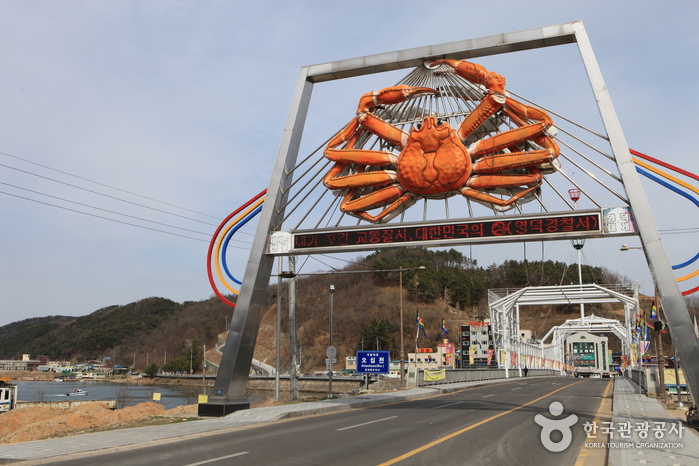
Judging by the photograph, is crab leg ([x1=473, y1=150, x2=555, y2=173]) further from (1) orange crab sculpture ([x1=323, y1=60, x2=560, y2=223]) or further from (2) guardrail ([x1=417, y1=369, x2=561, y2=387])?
(2) guardrail ([x1=417, y1=369, x2=561, y2=387])

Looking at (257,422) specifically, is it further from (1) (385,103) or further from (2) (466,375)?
(2) (466,375)

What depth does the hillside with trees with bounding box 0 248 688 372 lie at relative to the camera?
122 metres

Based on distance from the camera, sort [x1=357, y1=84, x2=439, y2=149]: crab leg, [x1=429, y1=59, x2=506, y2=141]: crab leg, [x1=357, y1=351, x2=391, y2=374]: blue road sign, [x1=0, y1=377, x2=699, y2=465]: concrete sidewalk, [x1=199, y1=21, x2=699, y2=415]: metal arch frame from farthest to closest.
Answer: [x1=357, y1=351, x2=391, y2=374]: blue road sign, [x1=357, y1=84, x2=439, y2=149]: crab leg, [x1=429, y1=59, x2=506, y2=141]: crab leg, [x1=199, y1=21, x2=699, y2=415]: metal arch frame, [x1=0, y1=377, x2=699, y2=465]: concrete sidewalk

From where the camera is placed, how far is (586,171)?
1627 cm

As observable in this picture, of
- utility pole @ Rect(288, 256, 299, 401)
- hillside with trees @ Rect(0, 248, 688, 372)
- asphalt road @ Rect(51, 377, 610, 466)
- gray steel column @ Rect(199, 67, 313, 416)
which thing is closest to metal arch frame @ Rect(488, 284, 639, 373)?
utility pole @ Rect(288, 256, 299, 401)

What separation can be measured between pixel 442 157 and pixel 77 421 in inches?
810

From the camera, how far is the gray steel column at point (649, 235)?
13.9 meters

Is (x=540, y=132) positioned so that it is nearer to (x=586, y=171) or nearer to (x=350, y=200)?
(x=586, y=171)

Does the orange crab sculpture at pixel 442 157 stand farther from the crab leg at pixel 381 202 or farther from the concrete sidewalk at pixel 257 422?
the concrete sidewalk at pixel 257 422

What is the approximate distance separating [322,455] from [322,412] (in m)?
9.14

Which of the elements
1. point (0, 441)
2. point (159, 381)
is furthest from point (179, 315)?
point (0, 441)

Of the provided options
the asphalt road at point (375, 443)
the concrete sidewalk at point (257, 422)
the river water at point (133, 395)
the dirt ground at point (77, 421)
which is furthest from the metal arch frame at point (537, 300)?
the asphalt road at point (375, 443)

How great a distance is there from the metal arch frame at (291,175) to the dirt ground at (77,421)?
74.6 inches

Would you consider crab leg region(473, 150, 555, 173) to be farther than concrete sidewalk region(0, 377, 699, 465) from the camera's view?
Yes
